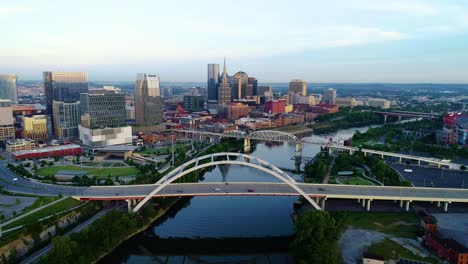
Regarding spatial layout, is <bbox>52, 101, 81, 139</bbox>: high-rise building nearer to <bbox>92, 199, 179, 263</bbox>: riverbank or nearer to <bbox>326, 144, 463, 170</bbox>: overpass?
<bbox>92, 199, 179, 263</bbox>: riverbank

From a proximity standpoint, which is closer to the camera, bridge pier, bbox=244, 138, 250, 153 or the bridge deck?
the bridge deck

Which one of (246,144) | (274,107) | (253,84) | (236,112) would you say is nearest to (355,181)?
(246,144)

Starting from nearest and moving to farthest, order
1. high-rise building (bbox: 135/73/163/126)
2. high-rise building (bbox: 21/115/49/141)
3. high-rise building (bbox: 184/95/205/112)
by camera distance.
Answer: high-rise building (bbox: 21/115/49/141) → high-rise building (bbox: 135/73/163/126) → high-rise building (bbox: 184/95/205/112)

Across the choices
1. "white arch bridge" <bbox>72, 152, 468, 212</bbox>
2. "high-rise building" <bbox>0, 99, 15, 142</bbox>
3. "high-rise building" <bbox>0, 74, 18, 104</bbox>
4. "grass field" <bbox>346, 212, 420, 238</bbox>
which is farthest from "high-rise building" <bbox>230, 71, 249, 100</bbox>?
"grass field" <bbox>346, 212, 420, 238</bbox>

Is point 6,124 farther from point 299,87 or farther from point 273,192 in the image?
point 299,87

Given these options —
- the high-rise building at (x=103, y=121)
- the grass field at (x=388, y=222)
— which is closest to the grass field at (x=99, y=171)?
the high-rise building at (x=103, y=121)

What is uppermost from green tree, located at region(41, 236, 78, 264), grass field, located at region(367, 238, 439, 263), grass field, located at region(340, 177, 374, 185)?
green tree, located at region(41, 236, 78, 264)

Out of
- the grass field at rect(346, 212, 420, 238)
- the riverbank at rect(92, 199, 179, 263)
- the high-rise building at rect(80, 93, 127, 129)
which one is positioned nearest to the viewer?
the riverbank at rect(92, 199, 179, 263)
